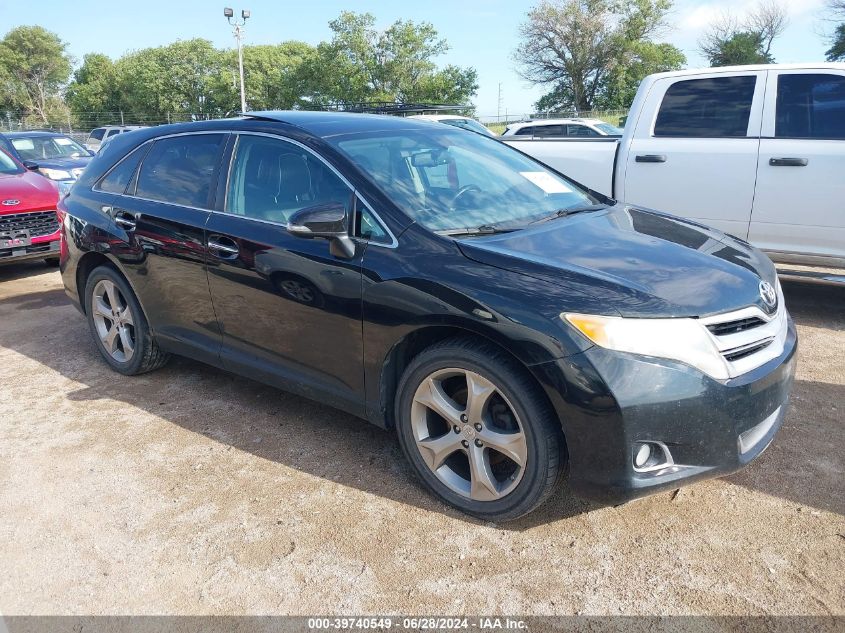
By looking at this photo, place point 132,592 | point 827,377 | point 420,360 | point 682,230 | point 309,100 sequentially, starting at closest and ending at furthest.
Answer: point 132,592 < point 420,360 < point 682,230 < point 827,377 < point 309,100

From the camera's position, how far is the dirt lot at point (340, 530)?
7.89ft

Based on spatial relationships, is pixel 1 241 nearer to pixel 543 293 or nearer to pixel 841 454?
pixel 543 293

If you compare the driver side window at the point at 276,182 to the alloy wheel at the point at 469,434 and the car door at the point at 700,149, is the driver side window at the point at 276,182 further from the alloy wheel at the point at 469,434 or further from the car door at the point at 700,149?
the car door at the point at 700,149

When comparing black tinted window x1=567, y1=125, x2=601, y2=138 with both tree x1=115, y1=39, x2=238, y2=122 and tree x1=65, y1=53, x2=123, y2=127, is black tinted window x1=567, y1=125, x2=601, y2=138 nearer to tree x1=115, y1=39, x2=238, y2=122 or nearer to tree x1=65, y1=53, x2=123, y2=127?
tree x1=115, y1=39, x2=238, y2=122

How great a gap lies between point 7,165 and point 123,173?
5.05 meters

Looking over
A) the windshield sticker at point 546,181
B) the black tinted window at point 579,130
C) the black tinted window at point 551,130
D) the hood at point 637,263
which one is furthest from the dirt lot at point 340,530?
the black tinted window at point 551,130

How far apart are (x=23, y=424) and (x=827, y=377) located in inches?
193

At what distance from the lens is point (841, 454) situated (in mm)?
3248

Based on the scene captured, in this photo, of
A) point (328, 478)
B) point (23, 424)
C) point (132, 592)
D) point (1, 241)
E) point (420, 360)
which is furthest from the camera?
point (1, 241)

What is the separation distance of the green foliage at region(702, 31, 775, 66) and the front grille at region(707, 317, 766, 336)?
48.0 m

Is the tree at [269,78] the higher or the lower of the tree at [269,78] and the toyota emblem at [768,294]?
the higher

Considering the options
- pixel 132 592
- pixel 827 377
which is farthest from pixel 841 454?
pixel 132 592

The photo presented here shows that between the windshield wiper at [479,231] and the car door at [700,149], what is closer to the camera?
the windshield wiper at [479,231]

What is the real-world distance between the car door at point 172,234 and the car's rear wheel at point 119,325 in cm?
16
